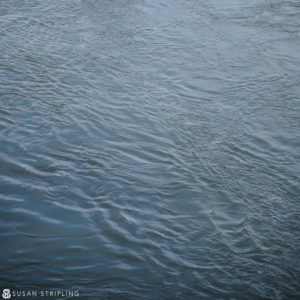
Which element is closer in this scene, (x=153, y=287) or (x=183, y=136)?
(x=153, y=287)

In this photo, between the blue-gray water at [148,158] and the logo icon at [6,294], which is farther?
the blue-gray water at [148,158]

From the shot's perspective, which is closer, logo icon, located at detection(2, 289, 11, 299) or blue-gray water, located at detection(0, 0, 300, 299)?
logo icon, located at detection(2, 289, 11, 299)

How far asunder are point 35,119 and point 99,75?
2.03 metres

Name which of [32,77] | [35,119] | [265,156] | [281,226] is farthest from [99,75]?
[281,226]

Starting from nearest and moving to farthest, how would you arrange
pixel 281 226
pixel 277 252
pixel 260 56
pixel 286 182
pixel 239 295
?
pixel 239 295, pixel 277 252, pixel 281 226, pixel 286 182, pixel 260 56

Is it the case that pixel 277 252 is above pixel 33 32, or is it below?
below

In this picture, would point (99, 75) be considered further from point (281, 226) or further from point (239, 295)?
point (239, 295)

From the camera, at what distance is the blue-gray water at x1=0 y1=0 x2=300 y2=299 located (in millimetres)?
4547

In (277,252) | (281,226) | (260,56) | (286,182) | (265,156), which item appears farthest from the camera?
(260,56)

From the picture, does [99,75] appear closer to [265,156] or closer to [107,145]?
[107,145]

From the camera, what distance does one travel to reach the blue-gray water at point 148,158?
4547 mm

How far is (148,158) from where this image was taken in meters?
6.36

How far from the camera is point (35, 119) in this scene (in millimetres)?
6938

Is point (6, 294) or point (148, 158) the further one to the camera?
point (148, 158)
